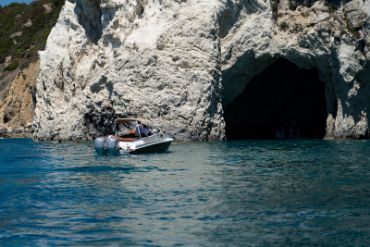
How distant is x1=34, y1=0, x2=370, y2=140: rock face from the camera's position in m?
36.6

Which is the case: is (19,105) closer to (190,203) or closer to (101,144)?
(101,144)

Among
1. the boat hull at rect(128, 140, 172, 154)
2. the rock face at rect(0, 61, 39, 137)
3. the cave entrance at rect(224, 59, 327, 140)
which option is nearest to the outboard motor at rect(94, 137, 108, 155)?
the boat hull at rect(128, 140, 172, 154)

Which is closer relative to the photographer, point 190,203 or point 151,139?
point 190,203

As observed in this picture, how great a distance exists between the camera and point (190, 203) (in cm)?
1423

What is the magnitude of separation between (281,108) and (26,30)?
51.4 meters

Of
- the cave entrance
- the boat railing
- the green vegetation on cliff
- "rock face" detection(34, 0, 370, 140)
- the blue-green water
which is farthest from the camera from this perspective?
the green vegetation on cliff

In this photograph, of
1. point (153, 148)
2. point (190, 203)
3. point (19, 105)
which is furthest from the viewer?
point (19, 105)

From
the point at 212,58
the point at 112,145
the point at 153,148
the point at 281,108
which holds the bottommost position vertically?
the point at 153,148

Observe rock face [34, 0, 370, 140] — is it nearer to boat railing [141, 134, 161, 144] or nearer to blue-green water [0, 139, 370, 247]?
boat railing [141, 134, 161, 144]

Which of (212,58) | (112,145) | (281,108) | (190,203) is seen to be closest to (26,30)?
(281,108)

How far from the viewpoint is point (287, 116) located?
154 ft

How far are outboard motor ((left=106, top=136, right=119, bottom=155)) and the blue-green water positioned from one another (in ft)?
13.5

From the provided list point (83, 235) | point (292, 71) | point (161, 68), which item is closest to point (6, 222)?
point (83, 235)

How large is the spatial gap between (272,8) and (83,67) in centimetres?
1463
